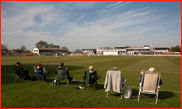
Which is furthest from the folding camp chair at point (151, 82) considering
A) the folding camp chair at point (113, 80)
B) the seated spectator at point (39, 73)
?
the seated spectator at point (39, 73)

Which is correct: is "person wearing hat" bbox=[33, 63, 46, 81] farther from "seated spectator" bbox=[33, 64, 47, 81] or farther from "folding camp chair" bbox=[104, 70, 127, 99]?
"folding camp chair" bbox=[104, 70, 127, 99]

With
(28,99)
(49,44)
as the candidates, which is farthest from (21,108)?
(49,44)

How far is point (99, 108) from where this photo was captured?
4.14 meters

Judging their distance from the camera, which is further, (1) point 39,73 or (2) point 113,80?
(1) point 39,73

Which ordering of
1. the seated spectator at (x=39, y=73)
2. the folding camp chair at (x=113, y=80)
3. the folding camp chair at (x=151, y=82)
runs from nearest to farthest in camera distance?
the folding camp chair at (x=151, y=82)
the folding camp chair at (x=113, y=80)
the seated spectator at (x=39, y=73)

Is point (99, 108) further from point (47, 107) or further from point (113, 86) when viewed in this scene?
point (47, 107)

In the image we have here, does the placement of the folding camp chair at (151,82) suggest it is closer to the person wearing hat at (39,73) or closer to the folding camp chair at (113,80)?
the folding camp chair at (113,80)

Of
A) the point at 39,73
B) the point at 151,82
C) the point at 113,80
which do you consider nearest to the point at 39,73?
the point at 39,73

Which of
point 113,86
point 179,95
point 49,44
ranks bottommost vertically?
point 179,95

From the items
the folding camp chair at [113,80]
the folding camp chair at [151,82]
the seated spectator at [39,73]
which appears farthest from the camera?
the seated spectator at [39,73]

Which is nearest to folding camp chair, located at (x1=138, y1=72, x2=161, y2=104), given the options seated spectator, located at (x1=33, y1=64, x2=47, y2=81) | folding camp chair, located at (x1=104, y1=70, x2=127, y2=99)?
folding camp chair, located at (x1=104, y1=70, x2=127, y2=99)

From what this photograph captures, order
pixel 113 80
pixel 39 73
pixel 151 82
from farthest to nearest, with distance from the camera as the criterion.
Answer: pixel 39 73 < pixel 113 80 < pixel 151 82

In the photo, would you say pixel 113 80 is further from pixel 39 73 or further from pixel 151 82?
pixel 39 73

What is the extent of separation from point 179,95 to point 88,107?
13.4 feet
